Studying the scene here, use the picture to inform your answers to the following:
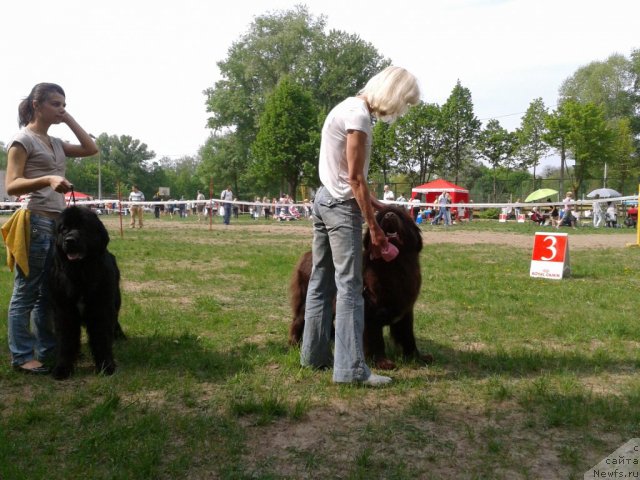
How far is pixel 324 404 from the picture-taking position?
3.42 m

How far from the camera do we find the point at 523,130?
4306 cm

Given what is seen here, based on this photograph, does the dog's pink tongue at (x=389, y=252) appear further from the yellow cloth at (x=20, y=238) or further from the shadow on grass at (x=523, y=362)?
the yellow cloth at (x=20, y=238)

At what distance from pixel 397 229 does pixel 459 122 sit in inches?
1777

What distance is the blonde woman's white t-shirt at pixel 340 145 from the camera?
352cm

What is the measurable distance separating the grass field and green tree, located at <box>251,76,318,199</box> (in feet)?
126

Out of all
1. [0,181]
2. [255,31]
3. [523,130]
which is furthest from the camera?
[0,181]

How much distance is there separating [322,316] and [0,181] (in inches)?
2605

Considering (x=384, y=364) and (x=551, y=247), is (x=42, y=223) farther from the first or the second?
(x=551, y=247)

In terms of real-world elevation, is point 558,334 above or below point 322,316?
below

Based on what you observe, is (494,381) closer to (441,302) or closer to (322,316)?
(322,316)

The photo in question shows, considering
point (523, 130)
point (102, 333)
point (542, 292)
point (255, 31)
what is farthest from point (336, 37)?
point (102, 333)

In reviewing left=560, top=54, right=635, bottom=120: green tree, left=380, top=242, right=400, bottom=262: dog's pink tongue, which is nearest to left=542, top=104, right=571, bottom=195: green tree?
left=560, top=54, right=635, bottom=120: green tree

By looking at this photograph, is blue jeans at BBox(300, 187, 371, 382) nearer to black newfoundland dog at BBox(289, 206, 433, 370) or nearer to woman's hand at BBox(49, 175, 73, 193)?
black newfoundland dog at BBox(289, 206, 433, 370)

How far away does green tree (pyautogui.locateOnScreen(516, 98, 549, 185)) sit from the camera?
138 feet
